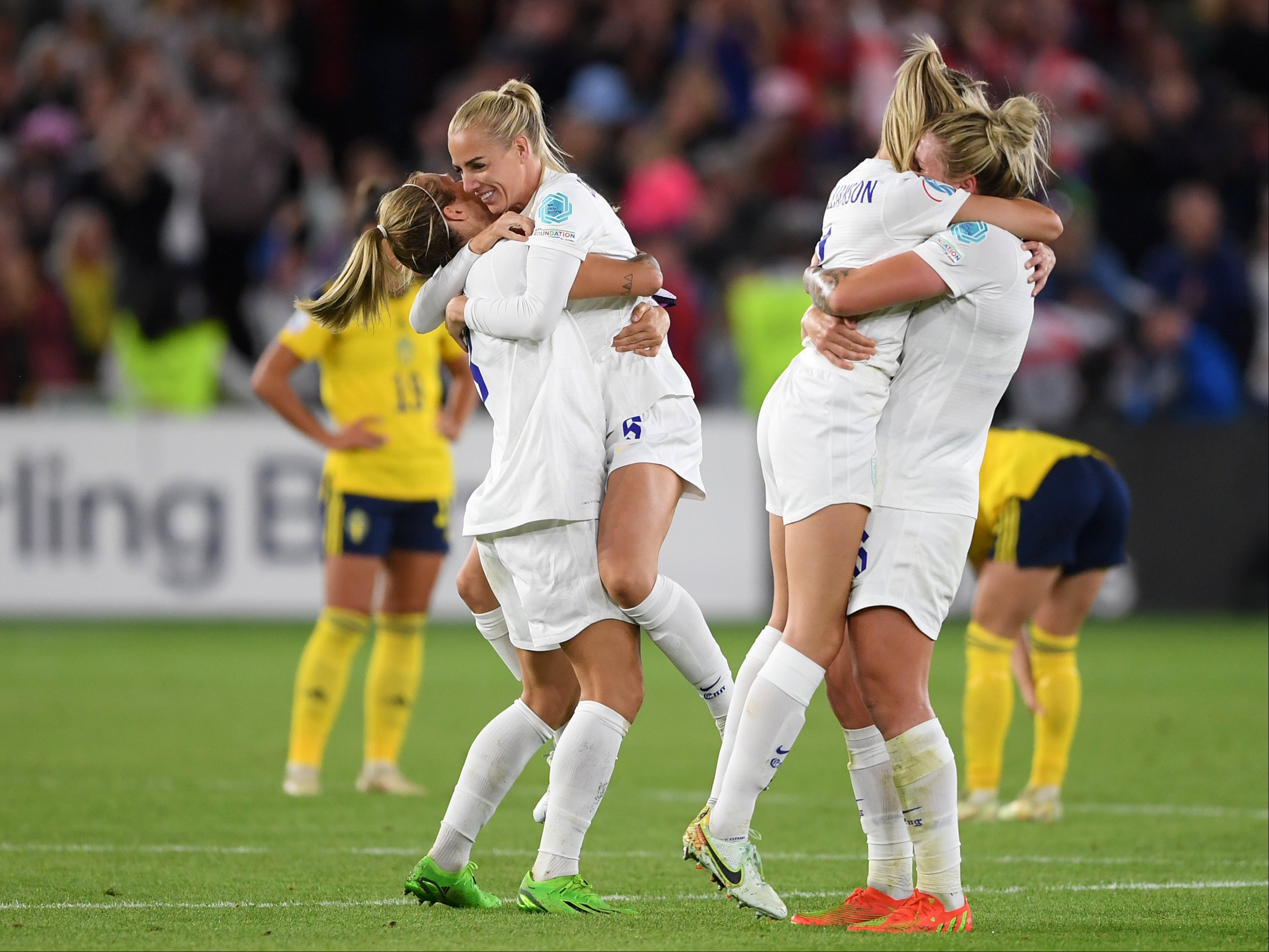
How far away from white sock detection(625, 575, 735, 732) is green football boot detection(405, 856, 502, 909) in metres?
0.80

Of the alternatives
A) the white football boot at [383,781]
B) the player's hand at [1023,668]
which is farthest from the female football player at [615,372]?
the white football boot at [383,781]

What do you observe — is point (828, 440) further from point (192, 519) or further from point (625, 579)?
point (192, 519)

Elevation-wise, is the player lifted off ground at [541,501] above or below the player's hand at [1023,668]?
above

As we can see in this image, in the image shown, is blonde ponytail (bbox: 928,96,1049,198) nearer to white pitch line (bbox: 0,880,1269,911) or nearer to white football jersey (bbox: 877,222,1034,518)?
white football jersey (bbox: 877,222,1034,518)

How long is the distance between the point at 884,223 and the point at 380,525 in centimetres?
387

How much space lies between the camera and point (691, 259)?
16.2 metres

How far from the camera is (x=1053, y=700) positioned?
288 inches

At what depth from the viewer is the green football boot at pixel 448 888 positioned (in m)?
4.97

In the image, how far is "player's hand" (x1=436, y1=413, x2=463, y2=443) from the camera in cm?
823

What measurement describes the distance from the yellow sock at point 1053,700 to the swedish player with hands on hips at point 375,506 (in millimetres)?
2610

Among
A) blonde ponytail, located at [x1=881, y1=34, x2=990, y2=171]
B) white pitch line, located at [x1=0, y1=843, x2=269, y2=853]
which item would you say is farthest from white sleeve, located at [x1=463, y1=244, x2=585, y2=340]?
white pitch line, located at [x1=0, y1=843, x2=269, y2=853]

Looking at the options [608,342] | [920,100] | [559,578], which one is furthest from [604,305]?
[920,100]

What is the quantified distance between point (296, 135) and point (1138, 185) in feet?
25.5

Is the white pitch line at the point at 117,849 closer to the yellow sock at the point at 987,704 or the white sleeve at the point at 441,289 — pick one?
the white sleeve at the point at 441,289
